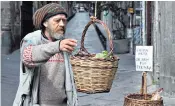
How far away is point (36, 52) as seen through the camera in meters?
3.01

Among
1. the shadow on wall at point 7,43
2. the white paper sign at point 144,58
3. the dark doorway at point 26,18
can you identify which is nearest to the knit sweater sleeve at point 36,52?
the white paper sign at point 144,58

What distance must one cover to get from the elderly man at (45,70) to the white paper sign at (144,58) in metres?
1.85

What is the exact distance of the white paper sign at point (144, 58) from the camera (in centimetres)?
502

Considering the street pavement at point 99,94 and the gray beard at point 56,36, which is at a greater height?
the gray beard at point 56,36

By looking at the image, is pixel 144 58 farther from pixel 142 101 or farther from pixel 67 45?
pixel 67 45

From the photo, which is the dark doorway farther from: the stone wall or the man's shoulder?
the man's shoulder

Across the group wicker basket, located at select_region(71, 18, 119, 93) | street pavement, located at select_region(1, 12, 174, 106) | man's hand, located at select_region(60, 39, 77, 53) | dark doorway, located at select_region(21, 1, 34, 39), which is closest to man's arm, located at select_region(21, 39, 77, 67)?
man's hand, located at select_region(60, 39, 77, 53)

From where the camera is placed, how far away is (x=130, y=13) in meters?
20.5

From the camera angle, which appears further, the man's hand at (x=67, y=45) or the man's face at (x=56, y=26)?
the man's face at (x=56, y=26)

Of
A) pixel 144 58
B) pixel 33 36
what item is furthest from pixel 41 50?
pixel 144 58

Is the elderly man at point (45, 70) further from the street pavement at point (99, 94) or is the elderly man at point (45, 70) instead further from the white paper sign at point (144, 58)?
the street pavement at point (99, 94)

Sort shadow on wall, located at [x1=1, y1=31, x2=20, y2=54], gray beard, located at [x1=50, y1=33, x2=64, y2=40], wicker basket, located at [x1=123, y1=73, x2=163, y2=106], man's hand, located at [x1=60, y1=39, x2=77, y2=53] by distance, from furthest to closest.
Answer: shadow on wall, located at [x1=1, y1=31, x2=20, y2=54], wicker basket, located at [x1=123, y1=73, x2=163, y2=106], gray beard, located at [x1=50, y1=33, x2=64, y2=40], man's hand, located at [x1=60, y1=39, x2=77, y2=53]

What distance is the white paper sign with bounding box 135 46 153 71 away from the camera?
502cm

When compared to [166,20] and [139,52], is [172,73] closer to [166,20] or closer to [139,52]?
[166,20]
